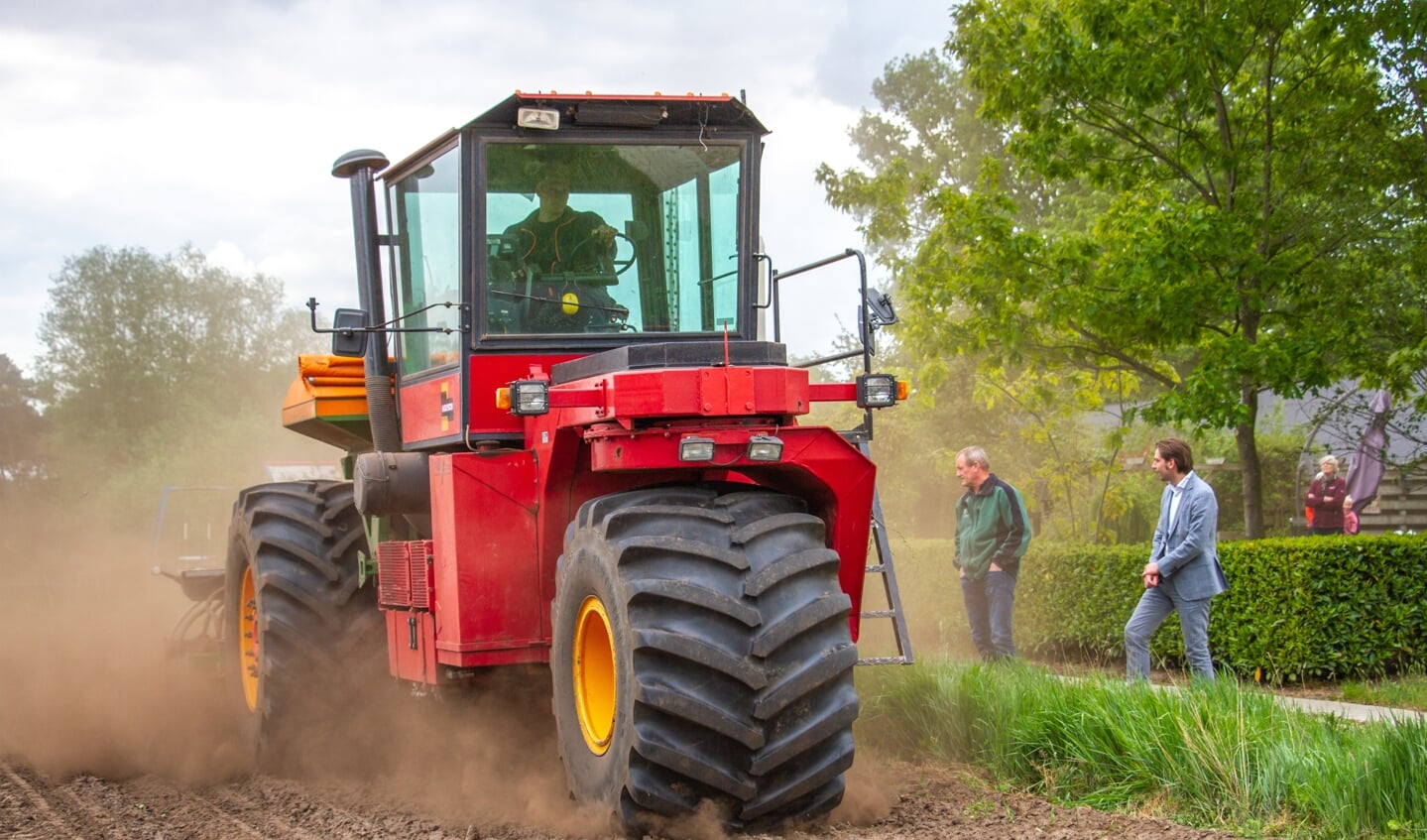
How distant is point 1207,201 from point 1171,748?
6.75m

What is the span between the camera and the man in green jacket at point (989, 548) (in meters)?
10.9

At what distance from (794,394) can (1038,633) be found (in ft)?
25.1

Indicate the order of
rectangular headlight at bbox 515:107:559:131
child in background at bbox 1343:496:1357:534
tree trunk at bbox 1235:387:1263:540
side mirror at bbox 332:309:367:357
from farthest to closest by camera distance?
child in background at bbox 1343:496:1357:534 → tree trunk at bbox 1235:387:1263:540 → side mirror at bbox 332:309:367:357 → rectangular headlight at bbox 515:107:559:131

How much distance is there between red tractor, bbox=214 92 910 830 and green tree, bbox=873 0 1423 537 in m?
4.90

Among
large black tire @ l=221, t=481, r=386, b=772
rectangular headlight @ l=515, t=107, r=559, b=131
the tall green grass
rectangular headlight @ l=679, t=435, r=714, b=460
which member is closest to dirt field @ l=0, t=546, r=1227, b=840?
large black tire @ l=221, t=481, r=386, b=772

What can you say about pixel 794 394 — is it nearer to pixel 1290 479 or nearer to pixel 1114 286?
pixel 1114 286

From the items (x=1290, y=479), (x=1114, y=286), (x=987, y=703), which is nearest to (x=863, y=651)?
(x=987, y=703)

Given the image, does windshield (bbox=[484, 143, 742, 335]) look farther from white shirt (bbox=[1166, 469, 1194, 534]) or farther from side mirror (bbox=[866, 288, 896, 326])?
white shirt (bbox=[1166, 469, 1194, 534])

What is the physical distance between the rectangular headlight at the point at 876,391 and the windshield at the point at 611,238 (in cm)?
123

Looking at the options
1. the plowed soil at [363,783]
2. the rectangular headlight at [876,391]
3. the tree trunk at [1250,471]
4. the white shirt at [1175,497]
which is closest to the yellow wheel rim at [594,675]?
the plowed soil at [363,783]

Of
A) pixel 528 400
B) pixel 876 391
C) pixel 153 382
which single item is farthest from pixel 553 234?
pixel 153 382

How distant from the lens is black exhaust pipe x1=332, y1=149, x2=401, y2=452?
818 cm

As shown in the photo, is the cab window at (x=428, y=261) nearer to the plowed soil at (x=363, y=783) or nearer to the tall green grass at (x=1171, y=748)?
the plowed soil at (x=363, y=783)

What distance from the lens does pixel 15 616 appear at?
760 inches
